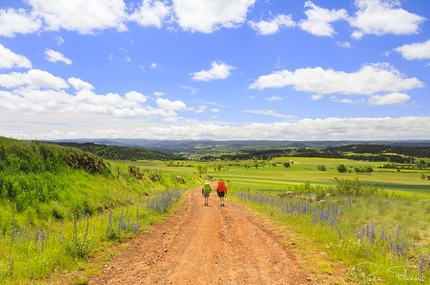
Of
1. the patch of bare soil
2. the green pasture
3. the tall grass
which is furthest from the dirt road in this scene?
the green pasture

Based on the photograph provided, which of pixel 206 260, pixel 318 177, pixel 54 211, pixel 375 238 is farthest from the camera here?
pixel 318 177

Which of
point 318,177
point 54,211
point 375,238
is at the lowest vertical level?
point 318,177

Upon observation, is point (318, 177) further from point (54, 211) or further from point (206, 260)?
point (206, 260)

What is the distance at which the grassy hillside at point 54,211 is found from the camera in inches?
A: 291

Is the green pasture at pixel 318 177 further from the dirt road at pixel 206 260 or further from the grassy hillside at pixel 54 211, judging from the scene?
the grassy hillside at pixel 54 211

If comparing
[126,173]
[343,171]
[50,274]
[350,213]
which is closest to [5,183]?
[50,274]

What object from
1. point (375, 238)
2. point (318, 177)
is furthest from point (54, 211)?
point (318, 177)

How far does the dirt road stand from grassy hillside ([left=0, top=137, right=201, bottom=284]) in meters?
1.25

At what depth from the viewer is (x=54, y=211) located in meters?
12.9

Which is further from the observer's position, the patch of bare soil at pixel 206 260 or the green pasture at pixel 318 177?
the green pasture at pixel 318 177

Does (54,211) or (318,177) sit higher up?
(54,211)

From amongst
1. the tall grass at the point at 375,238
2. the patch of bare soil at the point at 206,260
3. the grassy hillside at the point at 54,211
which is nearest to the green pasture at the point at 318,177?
the tall grass at the point at 375,238

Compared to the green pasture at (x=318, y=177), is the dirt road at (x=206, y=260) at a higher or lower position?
higher

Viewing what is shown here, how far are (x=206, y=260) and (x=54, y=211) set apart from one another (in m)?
8.87
